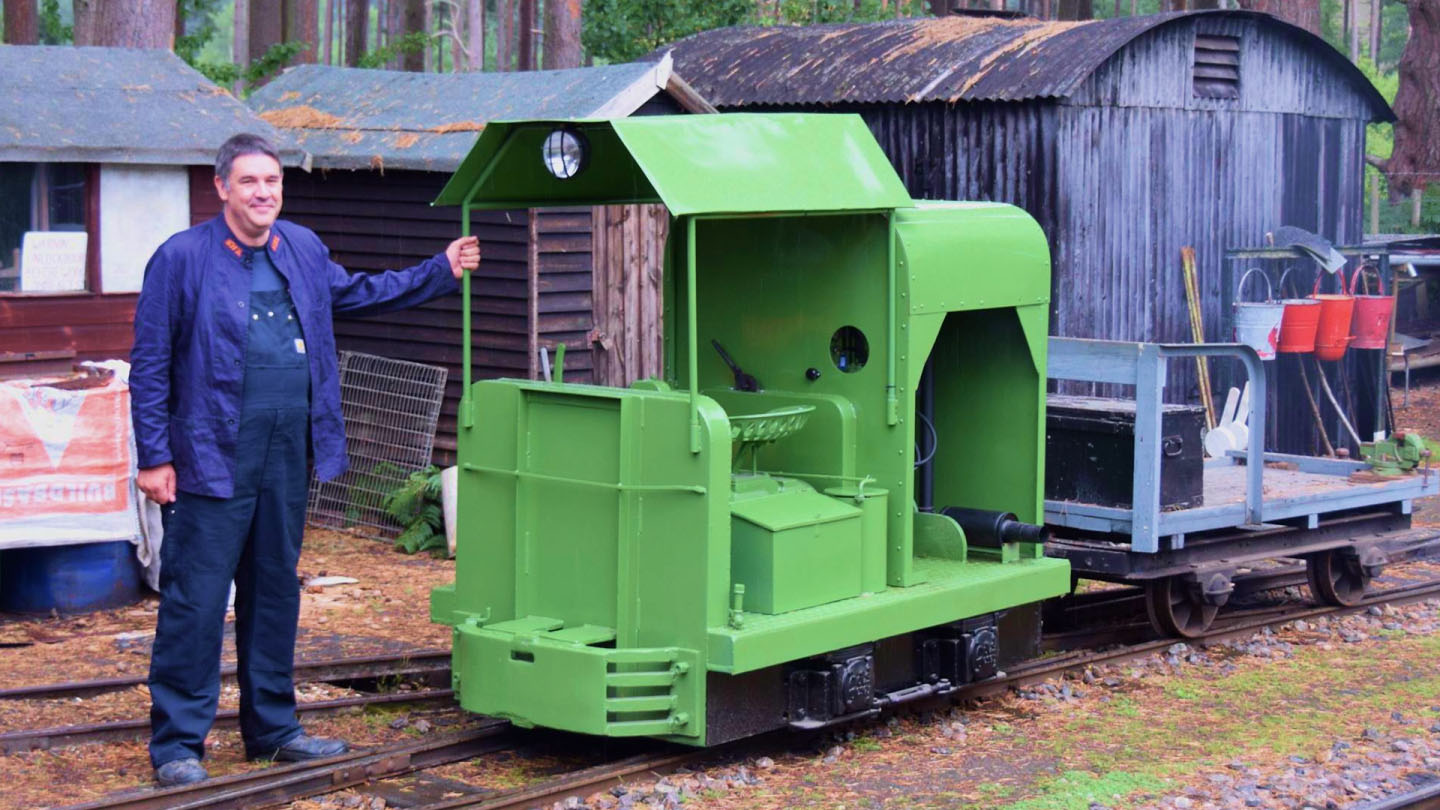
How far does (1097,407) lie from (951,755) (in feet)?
8.87

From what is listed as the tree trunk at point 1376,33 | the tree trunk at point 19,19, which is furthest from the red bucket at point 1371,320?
the tree trunk at point 1376,33

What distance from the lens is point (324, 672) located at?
27.2ft

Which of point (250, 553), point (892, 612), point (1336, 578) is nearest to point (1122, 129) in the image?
point (1336, 578)

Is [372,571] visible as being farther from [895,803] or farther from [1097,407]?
[895,803]

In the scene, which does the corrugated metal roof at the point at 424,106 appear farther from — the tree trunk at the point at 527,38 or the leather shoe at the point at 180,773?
the tree trunk at the point at 527,38

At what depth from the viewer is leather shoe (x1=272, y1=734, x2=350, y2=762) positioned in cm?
675

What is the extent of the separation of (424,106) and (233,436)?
7.91 m

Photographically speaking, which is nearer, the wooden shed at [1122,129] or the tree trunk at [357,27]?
the wooden shed at [1122,129]

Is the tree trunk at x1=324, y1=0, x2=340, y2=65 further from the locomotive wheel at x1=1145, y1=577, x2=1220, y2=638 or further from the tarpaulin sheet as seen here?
the locomotive wheel at x1=1145, y1=577, x2=1220, y2=638

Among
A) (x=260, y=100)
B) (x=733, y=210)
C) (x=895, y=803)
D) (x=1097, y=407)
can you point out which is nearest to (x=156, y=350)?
(x=733, y=210)

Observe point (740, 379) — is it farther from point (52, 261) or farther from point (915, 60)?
point (915, 60)

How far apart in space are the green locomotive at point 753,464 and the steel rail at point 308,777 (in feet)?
0.87

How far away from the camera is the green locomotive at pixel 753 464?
6570 mm

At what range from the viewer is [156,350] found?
252 inches
